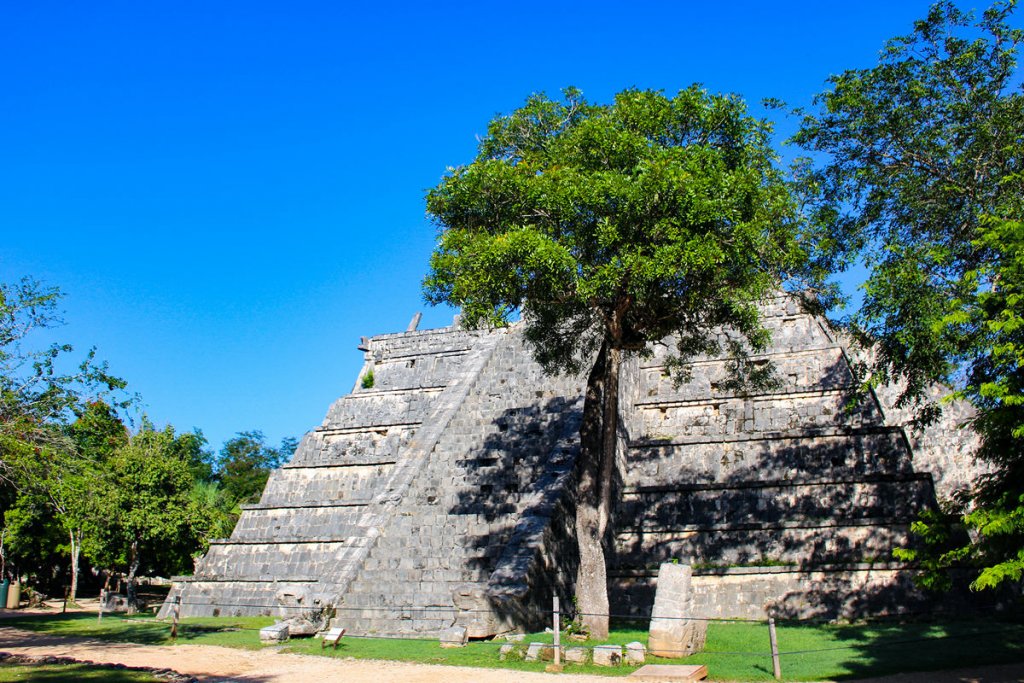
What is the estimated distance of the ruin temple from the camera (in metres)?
13.3

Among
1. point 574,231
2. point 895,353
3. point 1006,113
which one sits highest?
point 1006,113

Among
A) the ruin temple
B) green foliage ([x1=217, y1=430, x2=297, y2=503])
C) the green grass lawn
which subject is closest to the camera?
the green grass lawn

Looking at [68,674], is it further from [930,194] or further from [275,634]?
[930,194]

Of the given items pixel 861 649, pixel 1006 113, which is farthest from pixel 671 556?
Answer: pixel 1006 113

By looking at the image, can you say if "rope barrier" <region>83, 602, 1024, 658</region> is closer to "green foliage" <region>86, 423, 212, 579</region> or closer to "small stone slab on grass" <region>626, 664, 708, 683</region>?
"small stone slab on grass" <region>626, 664, 708, 683</region>

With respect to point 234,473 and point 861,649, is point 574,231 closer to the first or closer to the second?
point 861,649

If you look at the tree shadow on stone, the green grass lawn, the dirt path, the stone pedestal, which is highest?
the tree shadow on stone

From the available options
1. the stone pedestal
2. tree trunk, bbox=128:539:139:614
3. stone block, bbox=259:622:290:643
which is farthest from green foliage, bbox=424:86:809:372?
tree trunk, bbox=128:539:139:614

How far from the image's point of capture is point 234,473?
48219 millimetres

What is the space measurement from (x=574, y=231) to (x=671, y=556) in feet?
21.9

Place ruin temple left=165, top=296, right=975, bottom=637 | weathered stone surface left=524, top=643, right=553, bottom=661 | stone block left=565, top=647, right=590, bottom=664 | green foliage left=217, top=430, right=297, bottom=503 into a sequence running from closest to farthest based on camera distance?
stone block left=565, top=647, right=590, bottom=664, weathered stone surface left=524, top=643, right=553, bottom=661, ruin temple left=165, top=296, right=975, bottom=637, green foliage left=217, top=430, right=297, bottom=503

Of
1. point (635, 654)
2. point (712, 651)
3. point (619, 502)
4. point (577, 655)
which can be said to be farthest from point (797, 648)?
point (619, 502)

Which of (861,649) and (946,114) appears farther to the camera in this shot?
(946,114)

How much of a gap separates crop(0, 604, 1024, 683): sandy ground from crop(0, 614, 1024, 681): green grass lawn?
38cm
